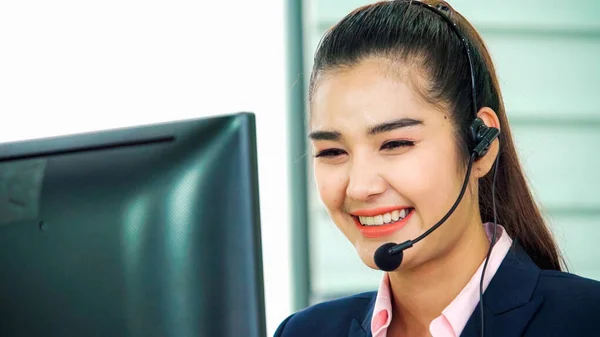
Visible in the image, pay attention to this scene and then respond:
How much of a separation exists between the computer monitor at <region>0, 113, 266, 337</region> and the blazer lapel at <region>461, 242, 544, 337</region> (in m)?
0.65

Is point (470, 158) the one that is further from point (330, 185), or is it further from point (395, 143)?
point (330, 185)

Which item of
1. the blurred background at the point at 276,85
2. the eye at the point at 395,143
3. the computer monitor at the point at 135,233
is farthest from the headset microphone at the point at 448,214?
the blurred background at the point at 276,85

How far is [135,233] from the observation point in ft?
2.41

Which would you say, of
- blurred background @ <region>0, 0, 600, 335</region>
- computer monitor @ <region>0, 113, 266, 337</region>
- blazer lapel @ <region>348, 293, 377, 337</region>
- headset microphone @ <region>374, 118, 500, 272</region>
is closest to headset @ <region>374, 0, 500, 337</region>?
headset microphone @ <region>374, 118, 500, 272</region>

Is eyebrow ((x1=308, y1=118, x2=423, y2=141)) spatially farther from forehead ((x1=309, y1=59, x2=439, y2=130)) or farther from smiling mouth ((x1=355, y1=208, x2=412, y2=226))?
smiling mouth ((x1=355, y1=208, x2=412, y2=226))

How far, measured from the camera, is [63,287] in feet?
2.49

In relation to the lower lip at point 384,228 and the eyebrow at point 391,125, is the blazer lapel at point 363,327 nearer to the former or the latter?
the lower lip at point 384,228

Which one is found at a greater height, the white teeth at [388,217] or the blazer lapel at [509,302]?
the white teeth at [388,217]

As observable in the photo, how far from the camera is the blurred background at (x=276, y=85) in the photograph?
8.38 feet

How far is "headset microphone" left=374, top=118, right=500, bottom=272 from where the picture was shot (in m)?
1.18

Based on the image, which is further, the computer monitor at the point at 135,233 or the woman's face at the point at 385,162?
the woman's face at the point at 385,162

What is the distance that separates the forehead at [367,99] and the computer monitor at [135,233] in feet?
1.73

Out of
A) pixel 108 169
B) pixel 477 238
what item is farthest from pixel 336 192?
pixel 108 169

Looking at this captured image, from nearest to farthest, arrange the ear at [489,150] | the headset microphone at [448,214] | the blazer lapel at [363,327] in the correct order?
the headset microphone at [448,214] < the ear at [489,150] < the blazer lapel at [363,327]
